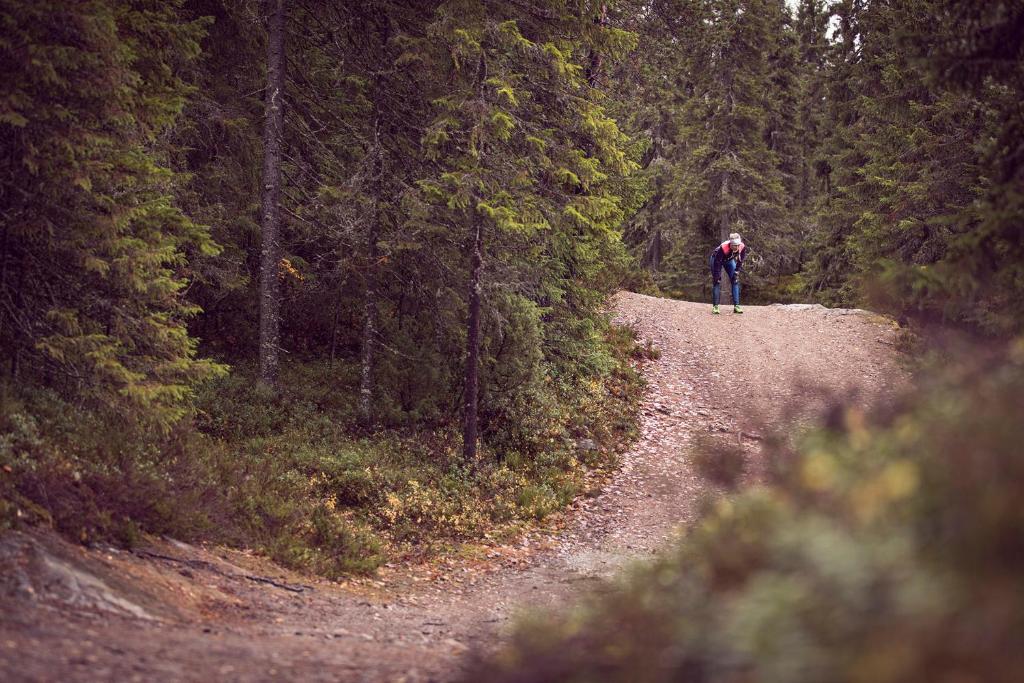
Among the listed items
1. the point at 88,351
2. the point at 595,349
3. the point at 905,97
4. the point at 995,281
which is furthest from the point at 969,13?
the point at 905,97

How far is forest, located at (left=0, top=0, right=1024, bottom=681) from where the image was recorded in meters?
3.04

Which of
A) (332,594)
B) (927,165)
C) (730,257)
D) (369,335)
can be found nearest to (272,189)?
(369,335)

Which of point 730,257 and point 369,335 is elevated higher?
point 730,257

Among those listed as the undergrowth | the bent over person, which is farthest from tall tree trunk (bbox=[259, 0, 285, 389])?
the bent over person

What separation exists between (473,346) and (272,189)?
178 inches

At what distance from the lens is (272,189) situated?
1314 cm

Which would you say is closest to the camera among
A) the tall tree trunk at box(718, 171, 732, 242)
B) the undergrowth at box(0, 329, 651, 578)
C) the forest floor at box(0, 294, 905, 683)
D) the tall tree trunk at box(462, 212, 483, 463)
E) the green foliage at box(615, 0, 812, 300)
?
the forest floor at box(0, 294, 905, 683)

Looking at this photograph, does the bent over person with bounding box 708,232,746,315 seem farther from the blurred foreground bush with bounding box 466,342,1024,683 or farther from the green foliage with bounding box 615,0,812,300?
the blurred foreground bush with bounding box 466,342,1024,683

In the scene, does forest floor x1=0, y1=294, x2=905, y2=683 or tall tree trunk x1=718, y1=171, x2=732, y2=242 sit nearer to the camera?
forest floor x1=0, y1=294, x2=905, y2=683

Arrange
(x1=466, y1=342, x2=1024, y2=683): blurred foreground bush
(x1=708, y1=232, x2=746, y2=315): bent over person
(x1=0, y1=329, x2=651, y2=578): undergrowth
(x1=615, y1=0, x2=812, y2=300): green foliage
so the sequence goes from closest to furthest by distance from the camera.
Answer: (x1=466, y1=342, x2=1024, y2=683): blurred foreground bush → (x1=0, y1=329, x2=651, y2=578): undergrowth → (x1=708, y1=232, x2=746, y2=315): bent over person → (x1=615, y1=0, x2=812, y2=300): green foliage

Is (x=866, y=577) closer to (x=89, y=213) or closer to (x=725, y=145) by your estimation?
(x=89, y=213)

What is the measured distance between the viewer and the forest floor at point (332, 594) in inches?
211

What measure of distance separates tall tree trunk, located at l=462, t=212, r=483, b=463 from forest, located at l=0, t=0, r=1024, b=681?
0.05 m

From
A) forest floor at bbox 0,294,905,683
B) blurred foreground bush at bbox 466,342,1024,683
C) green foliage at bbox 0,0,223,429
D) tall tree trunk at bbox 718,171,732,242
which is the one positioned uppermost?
tall tree trunk at bbox 718,171,732,242
